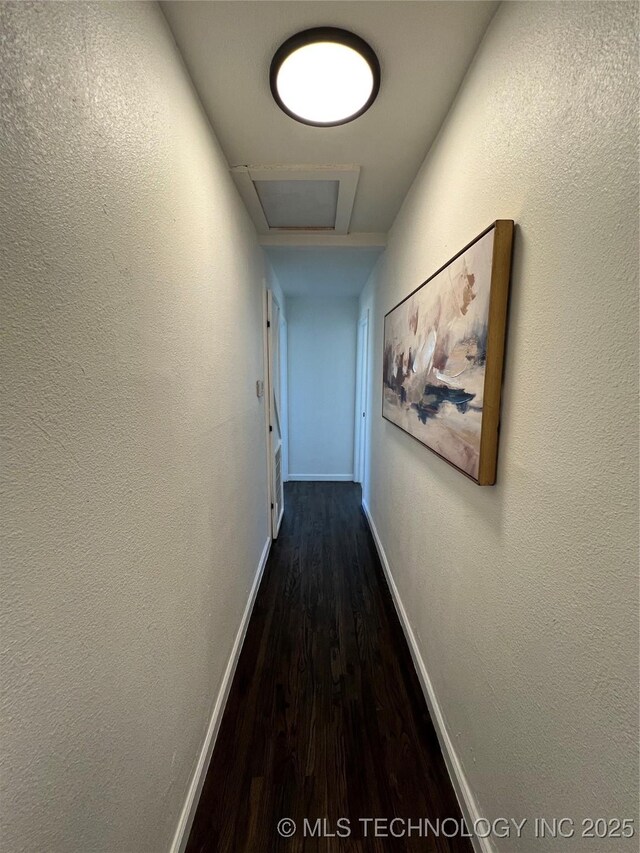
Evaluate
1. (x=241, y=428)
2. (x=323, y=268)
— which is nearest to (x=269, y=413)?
(x=241, y=428)

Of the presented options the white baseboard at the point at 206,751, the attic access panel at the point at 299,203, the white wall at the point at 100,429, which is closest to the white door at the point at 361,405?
the attic access panel at the point at 299,203

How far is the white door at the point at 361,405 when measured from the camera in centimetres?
333

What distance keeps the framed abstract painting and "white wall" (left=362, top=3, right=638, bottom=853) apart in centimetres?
4

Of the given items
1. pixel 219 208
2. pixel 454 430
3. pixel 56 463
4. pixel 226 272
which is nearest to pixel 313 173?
pixel 219 208

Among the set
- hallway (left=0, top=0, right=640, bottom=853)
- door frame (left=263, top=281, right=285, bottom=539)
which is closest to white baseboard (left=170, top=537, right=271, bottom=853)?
hallway (left=0, top=0, right=640, bottom=853)

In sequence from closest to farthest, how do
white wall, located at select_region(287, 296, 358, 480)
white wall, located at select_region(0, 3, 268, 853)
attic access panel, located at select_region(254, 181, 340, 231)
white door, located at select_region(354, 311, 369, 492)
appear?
1. white wall, located at select_region(0, 3, 268, 853)
2. attic access panel, located at select_region(254, 181, 340, 231)
3. white door, located at select_region(354, 311, 369, 492)
4. white wall, located at select_region(287, 296, 358, 480)

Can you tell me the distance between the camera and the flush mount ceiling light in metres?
0.89

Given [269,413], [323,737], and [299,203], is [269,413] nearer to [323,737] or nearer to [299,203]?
[299,203]

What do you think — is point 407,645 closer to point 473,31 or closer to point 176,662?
point 176,662

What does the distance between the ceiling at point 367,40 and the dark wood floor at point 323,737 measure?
2397 millimetres

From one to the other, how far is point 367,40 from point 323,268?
1.81 metres

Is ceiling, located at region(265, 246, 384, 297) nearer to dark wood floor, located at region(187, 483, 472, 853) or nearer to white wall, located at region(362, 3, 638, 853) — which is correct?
white wall, located at region(362, 3, 638, 853)

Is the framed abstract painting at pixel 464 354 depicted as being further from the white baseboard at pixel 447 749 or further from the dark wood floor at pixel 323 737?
the dark wood floor at pixel 323 737

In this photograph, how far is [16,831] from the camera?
438mm
